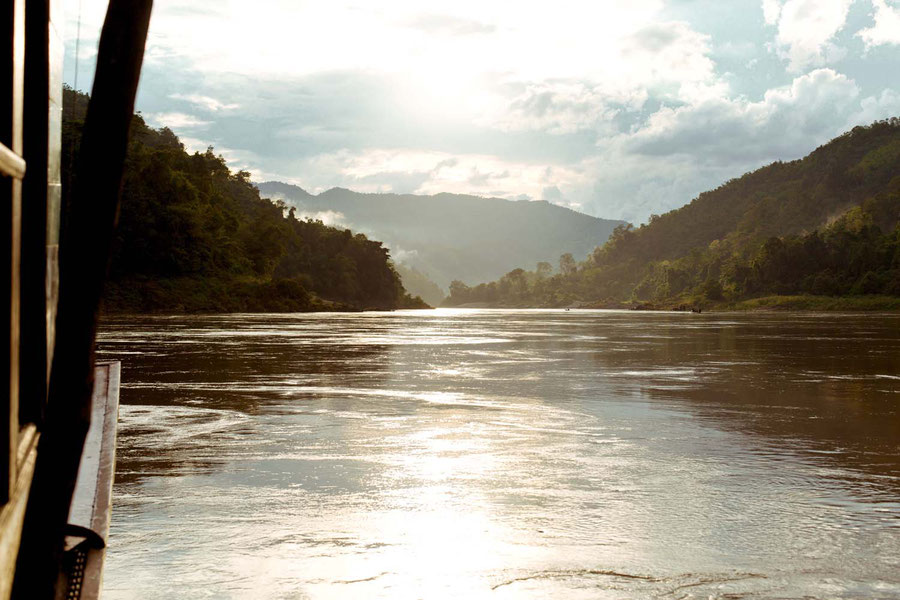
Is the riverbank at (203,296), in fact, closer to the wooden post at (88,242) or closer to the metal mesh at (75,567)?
the metal mesh at (75,567)

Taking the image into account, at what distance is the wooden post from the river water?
5.43 feet

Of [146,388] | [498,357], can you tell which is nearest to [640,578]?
[146,388]

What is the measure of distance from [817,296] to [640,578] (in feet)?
494

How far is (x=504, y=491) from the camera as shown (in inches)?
283

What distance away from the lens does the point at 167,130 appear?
139 metres

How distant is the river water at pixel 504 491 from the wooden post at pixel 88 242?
166cm

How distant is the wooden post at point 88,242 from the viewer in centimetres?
303

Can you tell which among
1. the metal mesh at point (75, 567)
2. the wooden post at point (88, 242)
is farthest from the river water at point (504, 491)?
the wooden post at point (88, 242)

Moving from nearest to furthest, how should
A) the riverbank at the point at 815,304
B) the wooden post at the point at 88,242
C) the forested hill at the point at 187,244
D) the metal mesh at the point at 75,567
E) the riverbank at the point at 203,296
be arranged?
the wooden post at the point at 88,242 < the metal mesh at the point at 75,567 < the riverbank at the point at 203,296 < the forested hill at the point at 187,244 < the riverbank at the point at 815,304

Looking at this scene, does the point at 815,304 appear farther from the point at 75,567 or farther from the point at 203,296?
the point at 75,567

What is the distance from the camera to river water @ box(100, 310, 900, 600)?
197 inches

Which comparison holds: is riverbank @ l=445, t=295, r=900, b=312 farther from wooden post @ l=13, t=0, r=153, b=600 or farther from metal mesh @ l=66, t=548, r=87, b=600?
wooden post @ l=13, t=0, r=153, b=600

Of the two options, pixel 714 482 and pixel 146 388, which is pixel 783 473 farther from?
pixel 146 388

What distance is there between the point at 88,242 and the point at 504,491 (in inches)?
188
